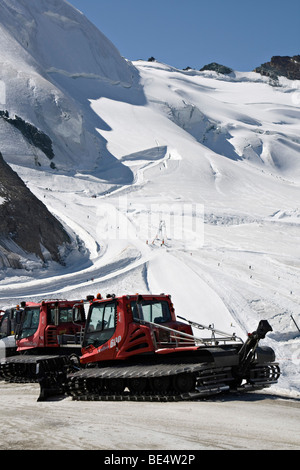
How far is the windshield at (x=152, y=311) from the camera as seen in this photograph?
459 inches

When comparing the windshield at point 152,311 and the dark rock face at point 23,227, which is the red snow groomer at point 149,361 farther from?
the dark rock face at point 23,227

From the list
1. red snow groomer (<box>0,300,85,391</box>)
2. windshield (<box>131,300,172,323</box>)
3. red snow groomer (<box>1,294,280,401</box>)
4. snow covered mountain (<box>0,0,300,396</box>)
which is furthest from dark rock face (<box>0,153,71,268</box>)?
windshield (<box>131,300,172,323</box>)

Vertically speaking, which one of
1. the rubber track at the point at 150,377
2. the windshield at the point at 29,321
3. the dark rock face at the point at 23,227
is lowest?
the rubber track at the point at 150,377

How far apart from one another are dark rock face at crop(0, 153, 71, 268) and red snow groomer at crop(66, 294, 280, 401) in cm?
2370

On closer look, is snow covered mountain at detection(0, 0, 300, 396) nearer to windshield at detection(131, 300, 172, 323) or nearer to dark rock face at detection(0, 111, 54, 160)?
dark rock face at detection(0, 111, 54, 160)

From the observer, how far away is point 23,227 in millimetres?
37750

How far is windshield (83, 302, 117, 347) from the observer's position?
11.8 metres

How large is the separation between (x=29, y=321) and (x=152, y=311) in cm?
542

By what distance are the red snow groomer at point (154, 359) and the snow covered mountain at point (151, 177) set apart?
326 centimetres

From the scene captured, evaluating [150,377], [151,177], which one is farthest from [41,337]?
[151,177]

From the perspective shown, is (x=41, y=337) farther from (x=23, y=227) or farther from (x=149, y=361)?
(x=23, y=227)

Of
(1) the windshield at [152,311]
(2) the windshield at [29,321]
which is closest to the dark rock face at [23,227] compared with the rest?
(2) the windshield at [29,321]

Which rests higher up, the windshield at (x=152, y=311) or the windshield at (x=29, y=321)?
the windshield at (x=152, y=311)

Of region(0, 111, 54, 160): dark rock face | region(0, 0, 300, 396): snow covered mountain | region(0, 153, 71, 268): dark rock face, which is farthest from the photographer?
region(0, 111, 54, 160): dark rock face
